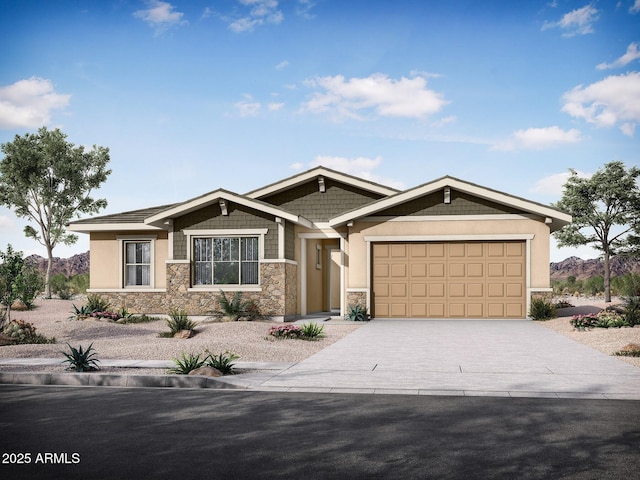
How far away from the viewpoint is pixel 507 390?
32.1 feet

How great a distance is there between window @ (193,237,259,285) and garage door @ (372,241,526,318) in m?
4.21

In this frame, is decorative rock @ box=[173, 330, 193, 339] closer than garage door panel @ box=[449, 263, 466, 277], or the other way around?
decorative rock @ box=[173, 330, 193, 339]

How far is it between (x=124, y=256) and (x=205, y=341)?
11.9 metres

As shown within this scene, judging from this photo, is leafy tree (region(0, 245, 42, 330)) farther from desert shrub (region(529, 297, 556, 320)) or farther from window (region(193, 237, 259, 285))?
desert shrub (region(529, 297, 556, 320))

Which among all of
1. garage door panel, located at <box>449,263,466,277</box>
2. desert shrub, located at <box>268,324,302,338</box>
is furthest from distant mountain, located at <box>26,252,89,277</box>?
desert shrub, located at <box>268,324,302,338</box>

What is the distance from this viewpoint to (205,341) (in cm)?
1572

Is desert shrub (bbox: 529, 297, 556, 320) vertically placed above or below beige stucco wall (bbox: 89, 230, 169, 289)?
below

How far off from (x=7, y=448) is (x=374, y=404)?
4311mm

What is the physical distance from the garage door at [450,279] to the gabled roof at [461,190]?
130 centimetres

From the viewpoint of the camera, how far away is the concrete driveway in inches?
391

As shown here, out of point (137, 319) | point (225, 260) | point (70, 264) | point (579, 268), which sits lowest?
point (137, 319)

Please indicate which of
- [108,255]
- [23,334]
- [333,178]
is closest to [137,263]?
[108,255]

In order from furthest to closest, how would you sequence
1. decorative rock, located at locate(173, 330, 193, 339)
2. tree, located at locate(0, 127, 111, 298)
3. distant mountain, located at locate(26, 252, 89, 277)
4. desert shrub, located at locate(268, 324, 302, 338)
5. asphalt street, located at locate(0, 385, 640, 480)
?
distant mountain, located at locate(26, 252, 89, 277)
tree, located at locate(0, 127, 111, 298)
decorative rock, located at locate(173, 330, 193, 339)
desert shrub, located at locate(268, 324, 302, 338)
asphalt street, located at locate(0, 385, 640, 480)

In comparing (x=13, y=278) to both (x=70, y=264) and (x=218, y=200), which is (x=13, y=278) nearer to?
(x=218, y=200)
